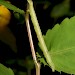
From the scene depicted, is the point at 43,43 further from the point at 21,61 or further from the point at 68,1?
the point at 68,1

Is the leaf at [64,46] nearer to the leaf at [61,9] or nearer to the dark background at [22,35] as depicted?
the dark background at [22,35]

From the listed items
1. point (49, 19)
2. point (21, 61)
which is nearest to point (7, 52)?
point (21, 61)

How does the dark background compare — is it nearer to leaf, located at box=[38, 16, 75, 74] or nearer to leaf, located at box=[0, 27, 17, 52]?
leaf, located at box=[0, 27, 17, 52]

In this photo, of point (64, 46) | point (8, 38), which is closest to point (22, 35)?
point (8, 38)

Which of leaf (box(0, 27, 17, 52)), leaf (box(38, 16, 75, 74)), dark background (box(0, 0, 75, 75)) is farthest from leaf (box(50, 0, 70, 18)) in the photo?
leaf (box(38, 16, 75, 74))

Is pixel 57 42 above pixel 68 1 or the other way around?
the other way around

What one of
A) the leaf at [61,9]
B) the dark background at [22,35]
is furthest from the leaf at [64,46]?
the leaf at [61,9]
